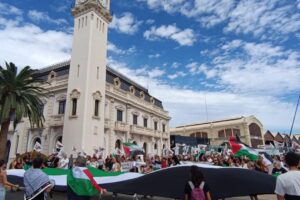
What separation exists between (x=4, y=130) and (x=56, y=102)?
8.68 metres

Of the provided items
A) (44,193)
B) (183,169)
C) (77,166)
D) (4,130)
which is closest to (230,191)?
(183,169)

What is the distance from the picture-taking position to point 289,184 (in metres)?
3.49

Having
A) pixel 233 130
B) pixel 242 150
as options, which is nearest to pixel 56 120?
pixel 242 150

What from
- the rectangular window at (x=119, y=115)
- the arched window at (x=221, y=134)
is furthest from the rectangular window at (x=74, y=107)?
the arched window at (x=221, y=134)

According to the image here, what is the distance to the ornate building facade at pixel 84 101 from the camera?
84.8 ft

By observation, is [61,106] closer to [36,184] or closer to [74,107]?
[74,107]

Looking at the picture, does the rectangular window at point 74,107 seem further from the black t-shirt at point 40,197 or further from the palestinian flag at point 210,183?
the black t-shirt at point 40,197

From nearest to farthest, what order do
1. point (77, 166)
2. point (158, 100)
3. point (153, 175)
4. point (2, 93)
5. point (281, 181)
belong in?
point (281, 181) < point (77, 166) < point (153, 175) < point (2, 93) < point (158, 100)

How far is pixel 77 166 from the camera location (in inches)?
234

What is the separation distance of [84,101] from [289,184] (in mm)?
24074

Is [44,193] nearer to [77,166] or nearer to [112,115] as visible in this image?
[77,166]

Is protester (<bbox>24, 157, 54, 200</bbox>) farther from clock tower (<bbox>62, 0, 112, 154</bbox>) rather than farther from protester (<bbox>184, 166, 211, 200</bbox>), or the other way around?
clock tower (<bbox>62, 0, 112, 154</bbox>)

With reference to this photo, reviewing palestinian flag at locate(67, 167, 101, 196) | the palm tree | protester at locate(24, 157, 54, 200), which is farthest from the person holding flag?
the palm tree

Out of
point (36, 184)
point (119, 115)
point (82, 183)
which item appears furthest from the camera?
point (119, 115)
